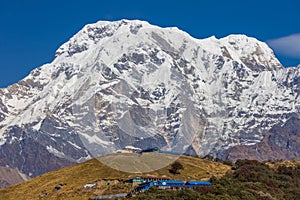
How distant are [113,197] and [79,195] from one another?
14.1 m

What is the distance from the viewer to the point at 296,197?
18938 cm

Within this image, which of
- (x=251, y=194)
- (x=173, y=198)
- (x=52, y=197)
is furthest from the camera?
(x=52, y=197)

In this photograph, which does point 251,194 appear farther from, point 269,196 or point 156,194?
point 156,194

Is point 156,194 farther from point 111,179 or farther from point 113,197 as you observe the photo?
point 111,179

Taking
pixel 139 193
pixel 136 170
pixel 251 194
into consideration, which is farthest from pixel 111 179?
pixel 251 194

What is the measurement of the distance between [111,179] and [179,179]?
55.0 ft

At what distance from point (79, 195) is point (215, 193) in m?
33.2

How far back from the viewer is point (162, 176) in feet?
643

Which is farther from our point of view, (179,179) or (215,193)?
(179,179)

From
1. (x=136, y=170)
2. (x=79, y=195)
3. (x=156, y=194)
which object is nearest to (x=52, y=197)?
(x=79, y=195)

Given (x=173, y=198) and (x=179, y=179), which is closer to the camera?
(x=173, y=198)

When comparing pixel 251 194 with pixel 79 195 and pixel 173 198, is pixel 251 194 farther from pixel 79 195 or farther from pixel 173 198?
pixel 79 195

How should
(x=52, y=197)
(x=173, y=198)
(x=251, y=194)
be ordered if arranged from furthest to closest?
(x=52, y=197) < (x=251, y=194) < (x=173, y=198)

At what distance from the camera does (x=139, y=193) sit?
173625mm
